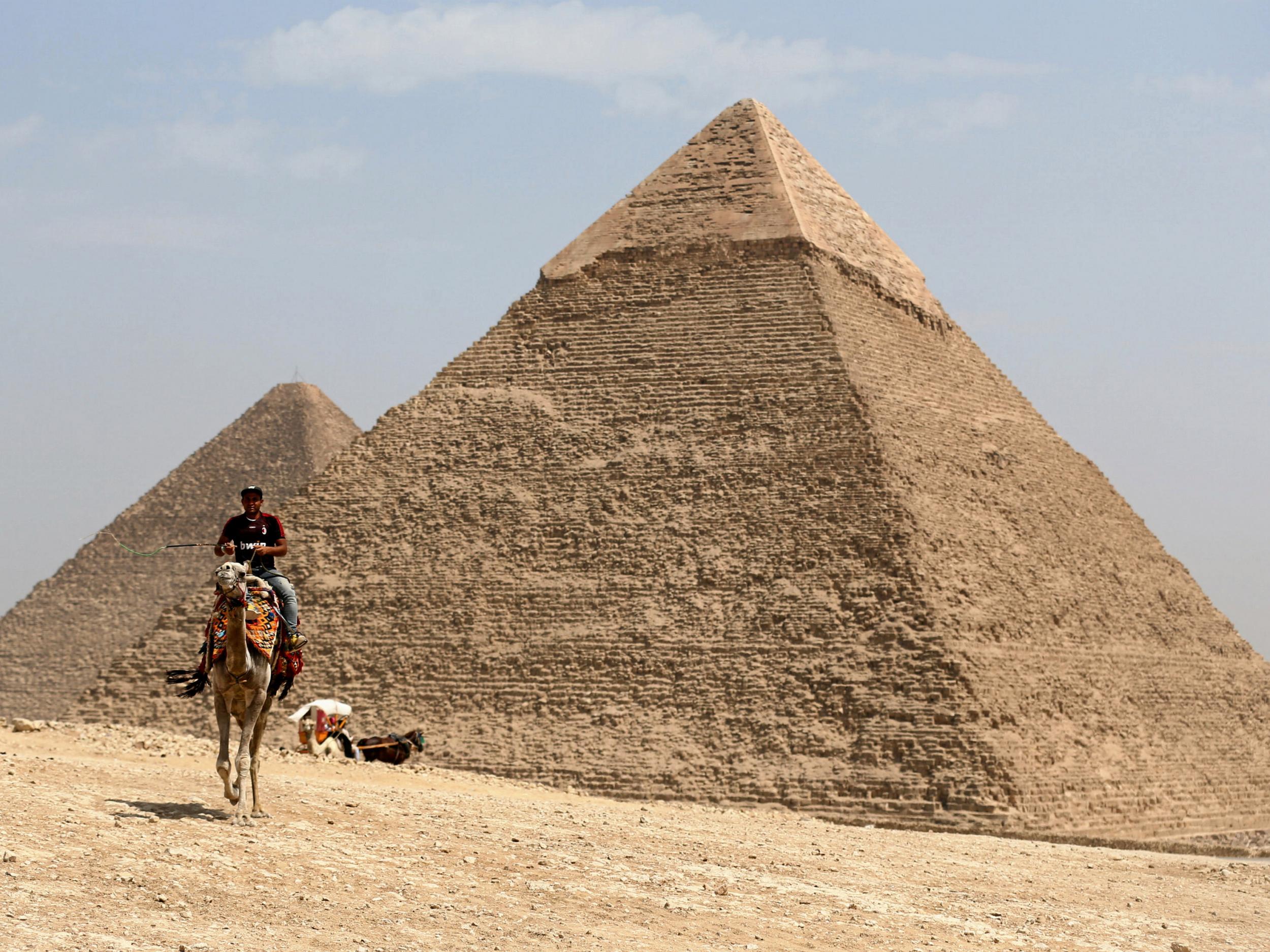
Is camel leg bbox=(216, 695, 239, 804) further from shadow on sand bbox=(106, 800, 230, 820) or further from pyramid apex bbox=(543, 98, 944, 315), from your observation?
pyramid apex bbox=(543, 98, 944, 315)

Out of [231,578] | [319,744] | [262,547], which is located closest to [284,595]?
[262,547]

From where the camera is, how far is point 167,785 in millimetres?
12047

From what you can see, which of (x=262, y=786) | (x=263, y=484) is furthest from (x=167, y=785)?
(x=263, y=484)

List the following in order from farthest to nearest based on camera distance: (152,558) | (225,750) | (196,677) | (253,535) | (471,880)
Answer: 1. (152,558)
2. (196,677)
3. (253,535)
4. (225,750)
5. (471,880)

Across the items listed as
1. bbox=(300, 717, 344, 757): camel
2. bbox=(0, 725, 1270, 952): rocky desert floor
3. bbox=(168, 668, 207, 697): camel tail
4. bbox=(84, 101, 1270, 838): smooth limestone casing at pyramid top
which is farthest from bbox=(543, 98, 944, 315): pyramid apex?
bbox=(168, 668, 207, 697): camel tail

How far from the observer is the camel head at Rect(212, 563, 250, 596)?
1012cm

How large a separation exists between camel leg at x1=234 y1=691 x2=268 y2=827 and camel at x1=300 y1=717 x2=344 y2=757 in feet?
29.6

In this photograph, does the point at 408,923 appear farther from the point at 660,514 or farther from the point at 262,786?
the point at 660,514

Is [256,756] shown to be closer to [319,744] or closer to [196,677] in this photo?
[196,677]

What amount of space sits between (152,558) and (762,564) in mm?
29438

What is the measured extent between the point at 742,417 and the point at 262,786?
1567cm

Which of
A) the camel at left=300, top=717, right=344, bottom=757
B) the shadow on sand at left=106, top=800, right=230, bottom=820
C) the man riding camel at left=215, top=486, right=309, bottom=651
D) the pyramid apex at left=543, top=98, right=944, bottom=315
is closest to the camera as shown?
the shadow on sand at left=106, top=800, right=230, bottom=820

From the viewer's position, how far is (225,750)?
35.0 feet

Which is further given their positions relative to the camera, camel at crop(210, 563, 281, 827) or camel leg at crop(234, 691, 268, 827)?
camel leg at crop(234, 691, 268, 827)
